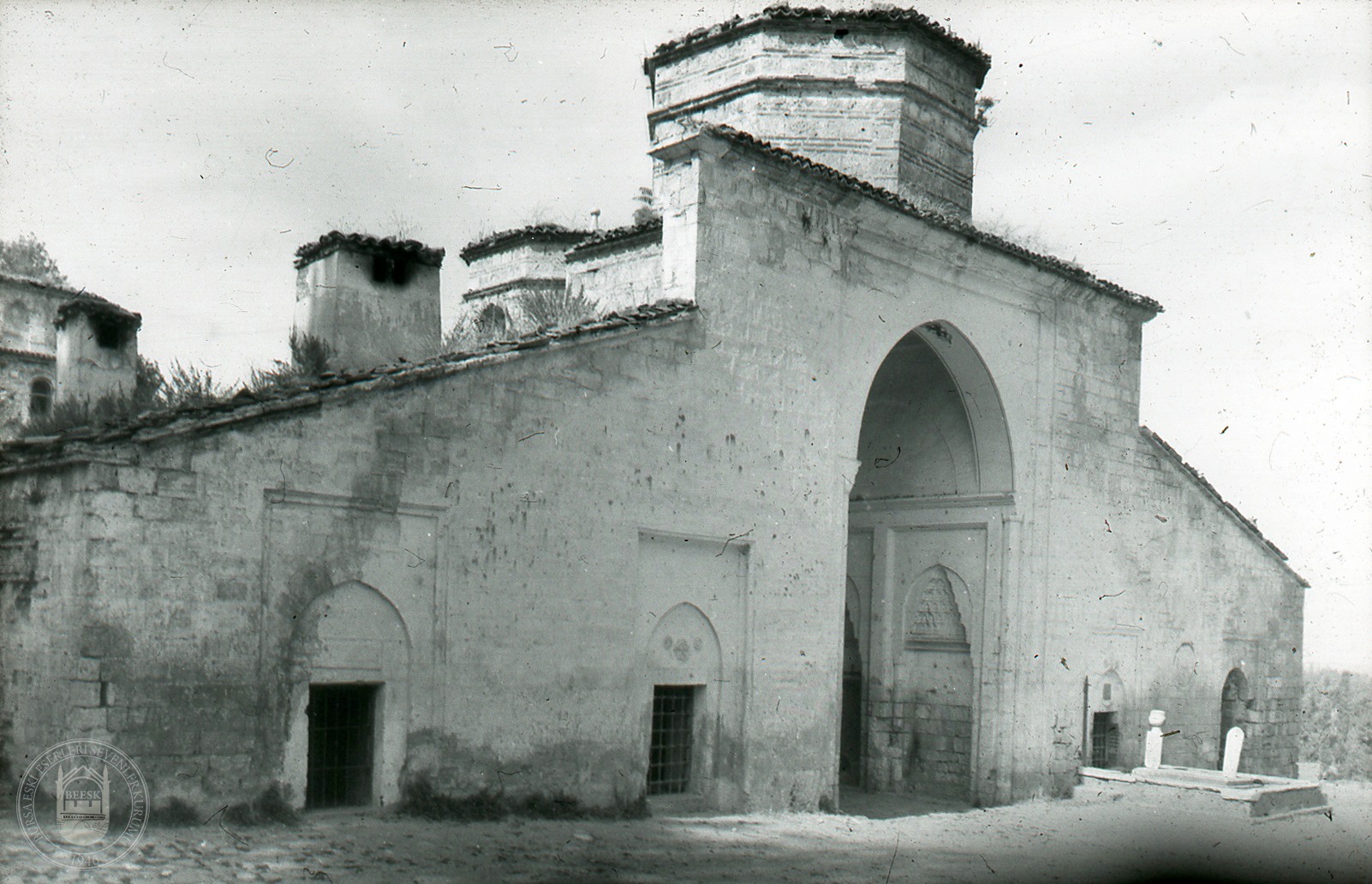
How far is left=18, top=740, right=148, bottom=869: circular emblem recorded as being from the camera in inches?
293

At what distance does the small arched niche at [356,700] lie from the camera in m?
8.66

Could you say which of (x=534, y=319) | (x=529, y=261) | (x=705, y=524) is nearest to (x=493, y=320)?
(x=529, y=261)

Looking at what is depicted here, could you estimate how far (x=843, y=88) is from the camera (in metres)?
15.8

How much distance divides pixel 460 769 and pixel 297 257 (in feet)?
20.0

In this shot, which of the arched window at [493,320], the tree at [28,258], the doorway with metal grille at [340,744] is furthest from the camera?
the tree at [28,258]

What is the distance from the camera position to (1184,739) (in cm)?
1752

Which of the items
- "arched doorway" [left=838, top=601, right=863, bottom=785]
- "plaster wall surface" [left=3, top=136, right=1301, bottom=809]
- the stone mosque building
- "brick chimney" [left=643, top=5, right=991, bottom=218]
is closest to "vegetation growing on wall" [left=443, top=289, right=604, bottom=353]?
the stone mosque building

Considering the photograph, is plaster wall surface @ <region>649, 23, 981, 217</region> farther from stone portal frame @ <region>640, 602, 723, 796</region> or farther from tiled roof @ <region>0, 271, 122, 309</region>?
tiled roof @ <region>0, 271, 122, 309</region>

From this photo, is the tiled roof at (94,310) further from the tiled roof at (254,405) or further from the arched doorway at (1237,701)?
the arched doorway at (1237,701)

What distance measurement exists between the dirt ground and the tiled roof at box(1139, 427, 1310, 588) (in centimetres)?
484

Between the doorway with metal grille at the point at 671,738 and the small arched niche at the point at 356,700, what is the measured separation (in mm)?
2881

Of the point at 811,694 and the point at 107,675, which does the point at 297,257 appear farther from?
the point at 811,694

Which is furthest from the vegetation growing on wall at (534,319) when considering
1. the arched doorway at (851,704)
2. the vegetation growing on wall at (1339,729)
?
the vegetation growing on wall at (1339,729)

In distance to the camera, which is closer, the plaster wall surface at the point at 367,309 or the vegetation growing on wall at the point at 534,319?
the plaster wall surface at the point at 367,309
